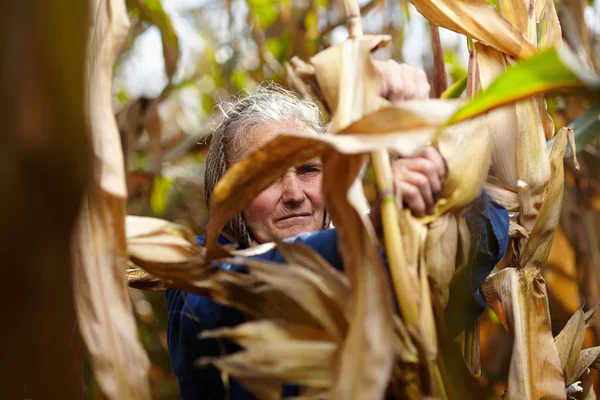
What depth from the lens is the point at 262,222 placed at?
0.88m

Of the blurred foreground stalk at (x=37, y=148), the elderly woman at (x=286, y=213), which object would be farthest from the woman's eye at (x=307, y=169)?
the blurred foreground stalk at (x=37, y=148)

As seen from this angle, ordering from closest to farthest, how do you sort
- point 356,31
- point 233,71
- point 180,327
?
1. point 356,31
2. point 180,327
3. point 233,71

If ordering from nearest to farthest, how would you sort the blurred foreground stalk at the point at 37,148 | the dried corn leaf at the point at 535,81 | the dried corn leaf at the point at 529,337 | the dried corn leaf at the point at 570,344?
1. the blurred foreground stalk at the point at 37,148
2. the dried corn leaf at the point at 535,81
3. the dried corn leaf at the point at 529,337
4. the dried corn leaf at the point at 570,344

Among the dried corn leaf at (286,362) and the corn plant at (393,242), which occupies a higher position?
the corn plant at (393,242)

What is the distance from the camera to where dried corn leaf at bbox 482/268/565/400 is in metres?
0.64

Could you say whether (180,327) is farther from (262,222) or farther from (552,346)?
(552,346)

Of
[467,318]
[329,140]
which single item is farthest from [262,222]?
[329,140]

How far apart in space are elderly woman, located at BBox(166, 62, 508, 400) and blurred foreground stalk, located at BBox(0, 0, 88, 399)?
0.73 ft

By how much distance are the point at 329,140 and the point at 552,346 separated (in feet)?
1.14

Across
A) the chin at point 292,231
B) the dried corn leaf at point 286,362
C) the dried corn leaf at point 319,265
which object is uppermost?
the dried corn leaf at point 319,265

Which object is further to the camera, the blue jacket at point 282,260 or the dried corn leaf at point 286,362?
the blue jacket at point 282,260

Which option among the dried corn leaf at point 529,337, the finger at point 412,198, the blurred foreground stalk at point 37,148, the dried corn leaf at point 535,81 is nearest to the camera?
the blurred foreground stalk at point 37,148

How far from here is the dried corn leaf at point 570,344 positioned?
0.74 metres

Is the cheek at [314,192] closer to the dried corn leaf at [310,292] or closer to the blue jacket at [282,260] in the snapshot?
the blue jacket at [282,260]
